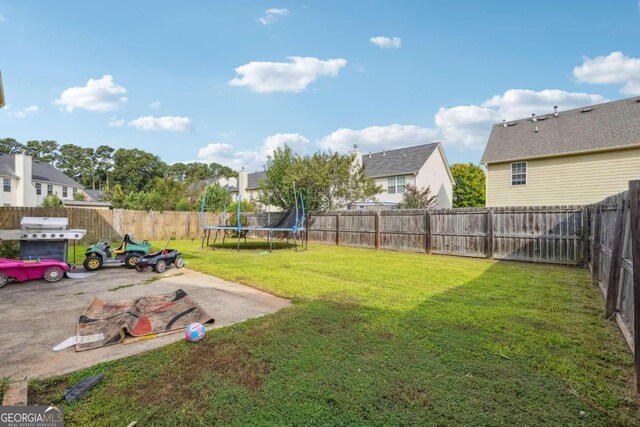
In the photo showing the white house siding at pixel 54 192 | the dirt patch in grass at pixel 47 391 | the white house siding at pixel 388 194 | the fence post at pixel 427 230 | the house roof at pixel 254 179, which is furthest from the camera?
the house roof at pixel 254 179

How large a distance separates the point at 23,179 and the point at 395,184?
31.4m

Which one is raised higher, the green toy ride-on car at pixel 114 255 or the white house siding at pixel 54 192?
the white house siding at pixel 54 192

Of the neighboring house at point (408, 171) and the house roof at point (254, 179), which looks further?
the house roof at point (254, 179)

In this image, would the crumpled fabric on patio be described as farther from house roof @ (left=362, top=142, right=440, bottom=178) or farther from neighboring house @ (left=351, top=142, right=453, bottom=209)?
house roof @ (left=362, top=142, right=440, bottom=178)

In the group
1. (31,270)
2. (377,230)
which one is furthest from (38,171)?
(377,230)

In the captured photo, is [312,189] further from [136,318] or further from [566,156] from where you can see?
[136,318]

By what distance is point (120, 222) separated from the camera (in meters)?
15.5

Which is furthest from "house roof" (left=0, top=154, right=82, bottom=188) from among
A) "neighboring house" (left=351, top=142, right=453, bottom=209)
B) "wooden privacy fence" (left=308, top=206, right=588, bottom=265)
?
"wooden privacy fence" (left=308, top=206, right=588, bottom=265)

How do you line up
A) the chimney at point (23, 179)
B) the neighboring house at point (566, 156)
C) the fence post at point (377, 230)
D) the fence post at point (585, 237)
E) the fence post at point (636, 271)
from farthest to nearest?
the chimney at point (23, 179), the neighboring house at point (566, 156), the fence post at point (377, 230), the fence post at point (585, 237), the fence post at point (636, 271)

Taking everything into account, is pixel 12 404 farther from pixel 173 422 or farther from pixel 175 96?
pixel 175 96

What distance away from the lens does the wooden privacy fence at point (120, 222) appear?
12.2 m

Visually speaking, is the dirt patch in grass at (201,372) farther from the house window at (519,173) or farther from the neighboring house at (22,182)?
the neighboring house at (22,182)

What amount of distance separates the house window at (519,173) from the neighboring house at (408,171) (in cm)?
628

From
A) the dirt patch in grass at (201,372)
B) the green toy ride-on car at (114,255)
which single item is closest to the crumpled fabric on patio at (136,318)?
the dirt patch in grass at (201,372)
